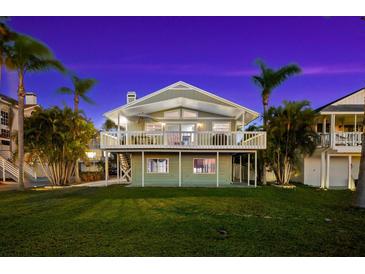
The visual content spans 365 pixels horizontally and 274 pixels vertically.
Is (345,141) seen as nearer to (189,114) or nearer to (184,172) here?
(189,114)

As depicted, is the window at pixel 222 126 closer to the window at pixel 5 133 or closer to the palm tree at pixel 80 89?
the palm tree at pixel 80 89

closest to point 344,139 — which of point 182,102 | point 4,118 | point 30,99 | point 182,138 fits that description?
point 182,138

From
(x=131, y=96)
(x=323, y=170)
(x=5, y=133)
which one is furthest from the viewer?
(x=5, y=133)

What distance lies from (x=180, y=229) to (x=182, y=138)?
8.76 meters

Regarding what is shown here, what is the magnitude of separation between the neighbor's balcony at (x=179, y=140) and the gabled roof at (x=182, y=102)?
5.35 ft

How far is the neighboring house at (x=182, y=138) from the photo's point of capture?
12.7m

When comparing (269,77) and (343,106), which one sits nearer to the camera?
(269,77)

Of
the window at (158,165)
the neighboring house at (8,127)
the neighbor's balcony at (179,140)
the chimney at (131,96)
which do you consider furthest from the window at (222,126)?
the neighboring house at (8,127)

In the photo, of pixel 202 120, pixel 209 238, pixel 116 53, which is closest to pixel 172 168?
pixel 202 120

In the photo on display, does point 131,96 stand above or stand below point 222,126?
above

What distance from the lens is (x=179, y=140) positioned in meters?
12.9

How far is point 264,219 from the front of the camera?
6148 millimetres

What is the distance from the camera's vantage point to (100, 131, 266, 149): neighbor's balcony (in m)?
12.6

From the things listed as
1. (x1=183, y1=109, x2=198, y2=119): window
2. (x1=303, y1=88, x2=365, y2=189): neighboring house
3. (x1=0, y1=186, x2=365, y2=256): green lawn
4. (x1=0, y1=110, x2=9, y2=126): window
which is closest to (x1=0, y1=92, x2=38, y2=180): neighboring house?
(x1=0, y1=110, x2=9, y2=126): window
